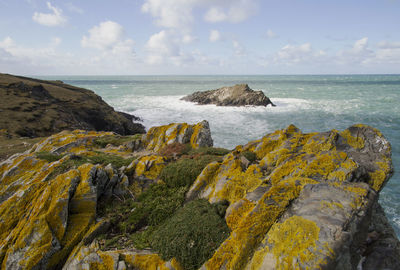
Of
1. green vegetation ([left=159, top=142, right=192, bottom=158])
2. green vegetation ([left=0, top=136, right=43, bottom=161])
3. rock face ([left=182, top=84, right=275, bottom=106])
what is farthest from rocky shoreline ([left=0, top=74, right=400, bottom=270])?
rock face ([left=182, top=84, right=275, bottom=106])

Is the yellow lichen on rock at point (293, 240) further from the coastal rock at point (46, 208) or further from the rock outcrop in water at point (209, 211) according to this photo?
the coastal rock at point (46, 208)

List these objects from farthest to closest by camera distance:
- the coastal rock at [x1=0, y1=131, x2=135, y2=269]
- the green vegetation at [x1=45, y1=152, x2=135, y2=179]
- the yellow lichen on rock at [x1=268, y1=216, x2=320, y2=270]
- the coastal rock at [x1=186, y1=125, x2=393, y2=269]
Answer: the green vegetation at [x1=45, y1=152, x2=135, y2=179] → the coastal rock at [x1=0, y1=131, x2=135, y2=269] → the coastal rock at [x1=186, y1=125, x2=393, y2=269] → the yellow lichen on rock at [x1=268, y1=216, x2=320, y2=270]

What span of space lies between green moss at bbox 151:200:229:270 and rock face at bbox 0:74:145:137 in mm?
31923

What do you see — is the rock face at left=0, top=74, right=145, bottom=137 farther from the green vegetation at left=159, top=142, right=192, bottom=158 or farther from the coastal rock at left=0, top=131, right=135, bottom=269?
the green vegetation at left=159, top=142, right=192, bottom=158

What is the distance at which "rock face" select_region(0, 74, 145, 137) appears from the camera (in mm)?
32219

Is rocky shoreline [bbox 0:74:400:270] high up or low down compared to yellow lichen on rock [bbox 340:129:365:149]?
down

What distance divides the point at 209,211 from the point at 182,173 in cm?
314

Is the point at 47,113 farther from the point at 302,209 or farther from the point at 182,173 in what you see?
the point at 302,209

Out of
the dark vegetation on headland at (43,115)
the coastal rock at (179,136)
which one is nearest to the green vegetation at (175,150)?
the coastal rock at (179,136)

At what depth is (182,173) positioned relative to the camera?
10.7 m

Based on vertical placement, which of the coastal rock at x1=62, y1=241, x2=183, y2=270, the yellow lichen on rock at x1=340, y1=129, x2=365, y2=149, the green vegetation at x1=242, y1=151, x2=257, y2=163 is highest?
the yellow lichen on rock at x1=340, y1=129, x2=365, y2=149

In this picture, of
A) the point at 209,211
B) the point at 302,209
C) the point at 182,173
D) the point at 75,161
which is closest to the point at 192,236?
the point at 209,211

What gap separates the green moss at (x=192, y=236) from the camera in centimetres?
654

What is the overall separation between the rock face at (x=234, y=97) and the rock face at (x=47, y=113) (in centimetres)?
3869
